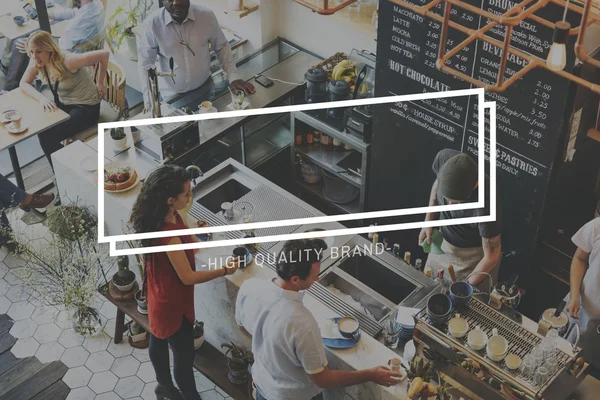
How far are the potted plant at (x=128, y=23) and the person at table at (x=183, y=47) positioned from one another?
1.10 meters

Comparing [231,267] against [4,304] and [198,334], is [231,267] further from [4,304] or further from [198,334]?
[4,304]

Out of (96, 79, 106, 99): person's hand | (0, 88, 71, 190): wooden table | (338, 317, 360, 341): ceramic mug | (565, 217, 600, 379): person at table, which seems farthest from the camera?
(96, 79, 106, 99): person's hand

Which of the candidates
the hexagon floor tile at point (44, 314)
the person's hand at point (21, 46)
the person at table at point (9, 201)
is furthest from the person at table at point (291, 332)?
the person's hand at point (21, 46)

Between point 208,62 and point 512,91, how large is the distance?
89.4 inches

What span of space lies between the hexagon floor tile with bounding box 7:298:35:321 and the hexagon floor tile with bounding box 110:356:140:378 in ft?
2.56

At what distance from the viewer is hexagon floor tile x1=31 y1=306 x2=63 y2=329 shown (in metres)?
5.04

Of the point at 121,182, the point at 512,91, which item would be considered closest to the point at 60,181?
the point at 121,182

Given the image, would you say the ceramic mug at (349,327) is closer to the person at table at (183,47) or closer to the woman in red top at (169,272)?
the woman in red top at (169,272)

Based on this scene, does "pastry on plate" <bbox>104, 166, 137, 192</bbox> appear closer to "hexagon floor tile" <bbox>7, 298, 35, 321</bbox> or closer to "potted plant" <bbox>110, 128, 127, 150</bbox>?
"potted plant" <bbox>110, 128, 127, 150</bbox>

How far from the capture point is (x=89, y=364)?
4754 millimetres

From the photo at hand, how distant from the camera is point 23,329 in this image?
4.99m

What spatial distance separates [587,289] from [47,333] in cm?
332

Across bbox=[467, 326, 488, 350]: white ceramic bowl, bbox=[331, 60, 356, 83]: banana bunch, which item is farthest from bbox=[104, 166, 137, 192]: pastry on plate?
bbox=[467, 326, 488, 350]: white ceramic bowl

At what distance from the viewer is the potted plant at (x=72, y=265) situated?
4613 mm
